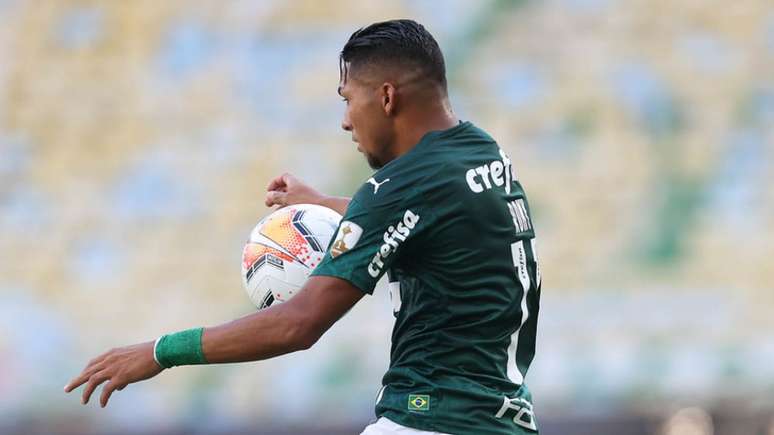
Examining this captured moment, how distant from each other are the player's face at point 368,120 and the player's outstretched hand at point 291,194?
0.81 m

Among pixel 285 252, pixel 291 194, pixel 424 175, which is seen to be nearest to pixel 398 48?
pixel 424 175

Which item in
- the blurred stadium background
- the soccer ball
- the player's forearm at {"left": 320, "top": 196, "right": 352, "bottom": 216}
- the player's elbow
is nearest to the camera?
the player's elbow

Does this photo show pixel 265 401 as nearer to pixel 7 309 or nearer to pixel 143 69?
pixel 7 309

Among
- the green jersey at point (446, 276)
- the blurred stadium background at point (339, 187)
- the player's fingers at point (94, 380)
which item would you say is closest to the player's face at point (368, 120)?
the green jersey at point (446, 276)

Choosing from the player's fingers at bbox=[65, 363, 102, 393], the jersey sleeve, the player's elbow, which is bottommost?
the player's fingers at bbox=[65, 363, 102, 393]

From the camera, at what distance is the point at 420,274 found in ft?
13.3

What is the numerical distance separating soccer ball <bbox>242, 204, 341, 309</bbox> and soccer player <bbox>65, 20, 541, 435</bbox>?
0.53 meters

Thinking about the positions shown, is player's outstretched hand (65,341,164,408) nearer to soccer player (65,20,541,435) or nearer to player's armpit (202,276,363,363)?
soccer player (65,20,541,435)

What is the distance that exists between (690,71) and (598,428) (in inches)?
157

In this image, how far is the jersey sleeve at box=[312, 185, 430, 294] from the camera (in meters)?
3.88

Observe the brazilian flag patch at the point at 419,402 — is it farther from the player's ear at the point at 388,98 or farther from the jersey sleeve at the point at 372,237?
the player's ear at the point at 388,98

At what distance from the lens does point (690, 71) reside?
40.3 ft

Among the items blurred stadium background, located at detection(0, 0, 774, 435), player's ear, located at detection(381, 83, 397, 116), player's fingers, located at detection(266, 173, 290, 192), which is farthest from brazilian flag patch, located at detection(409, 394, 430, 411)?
blurred stadium background, located at detection(0, 0, 774, 435)

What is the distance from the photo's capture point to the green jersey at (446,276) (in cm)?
392
